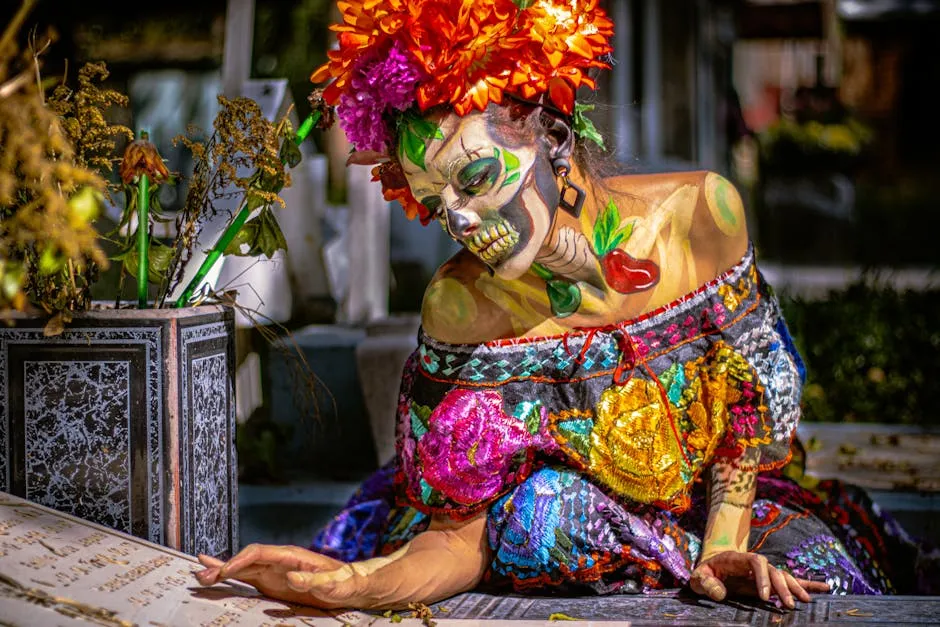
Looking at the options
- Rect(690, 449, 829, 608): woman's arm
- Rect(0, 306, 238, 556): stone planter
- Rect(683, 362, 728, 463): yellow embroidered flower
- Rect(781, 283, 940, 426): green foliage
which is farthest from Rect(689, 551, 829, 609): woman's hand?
Rect(781, 283, 940, 426): green foliage

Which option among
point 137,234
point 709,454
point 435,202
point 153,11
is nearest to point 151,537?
point 137,234

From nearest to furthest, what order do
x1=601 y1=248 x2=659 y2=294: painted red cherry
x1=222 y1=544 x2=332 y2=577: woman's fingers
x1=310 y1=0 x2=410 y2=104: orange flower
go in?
1. x1=222 y1=544 x2=332 y2=577: woman's fingers
2. x1=310 y1=0 x2=410 y2=104: orange flower
3. x1=601 y1=248 x2=659 y2=294: painted red cherry

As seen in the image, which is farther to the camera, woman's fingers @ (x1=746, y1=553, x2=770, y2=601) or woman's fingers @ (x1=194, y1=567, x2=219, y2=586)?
woman's fingers @ (x1=746, y1=553, x2=770, y2=601)

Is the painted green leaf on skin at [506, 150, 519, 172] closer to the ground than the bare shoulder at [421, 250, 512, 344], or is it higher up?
higher up

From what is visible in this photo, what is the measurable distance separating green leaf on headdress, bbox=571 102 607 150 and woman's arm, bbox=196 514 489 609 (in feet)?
3.08

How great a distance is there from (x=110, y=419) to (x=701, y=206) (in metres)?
1.48

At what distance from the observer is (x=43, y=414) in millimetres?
2623

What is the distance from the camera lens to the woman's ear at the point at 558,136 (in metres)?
2.62

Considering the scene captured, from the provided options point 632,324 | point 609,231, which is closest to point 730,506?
point 632,324

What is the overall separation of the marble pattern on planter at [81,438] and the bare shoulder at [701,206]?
1271 mm

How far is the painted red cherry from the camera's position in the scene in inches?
109

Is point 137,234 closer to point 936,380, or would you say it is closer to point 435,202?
point 435,202

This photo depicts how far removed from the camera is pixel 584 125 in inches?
107

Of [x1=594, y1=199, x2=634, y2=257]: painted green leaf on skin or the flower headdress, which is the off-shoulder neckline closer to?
[x1=594, y1=199, x2=634, y2=257]: painted green leaf on skin
